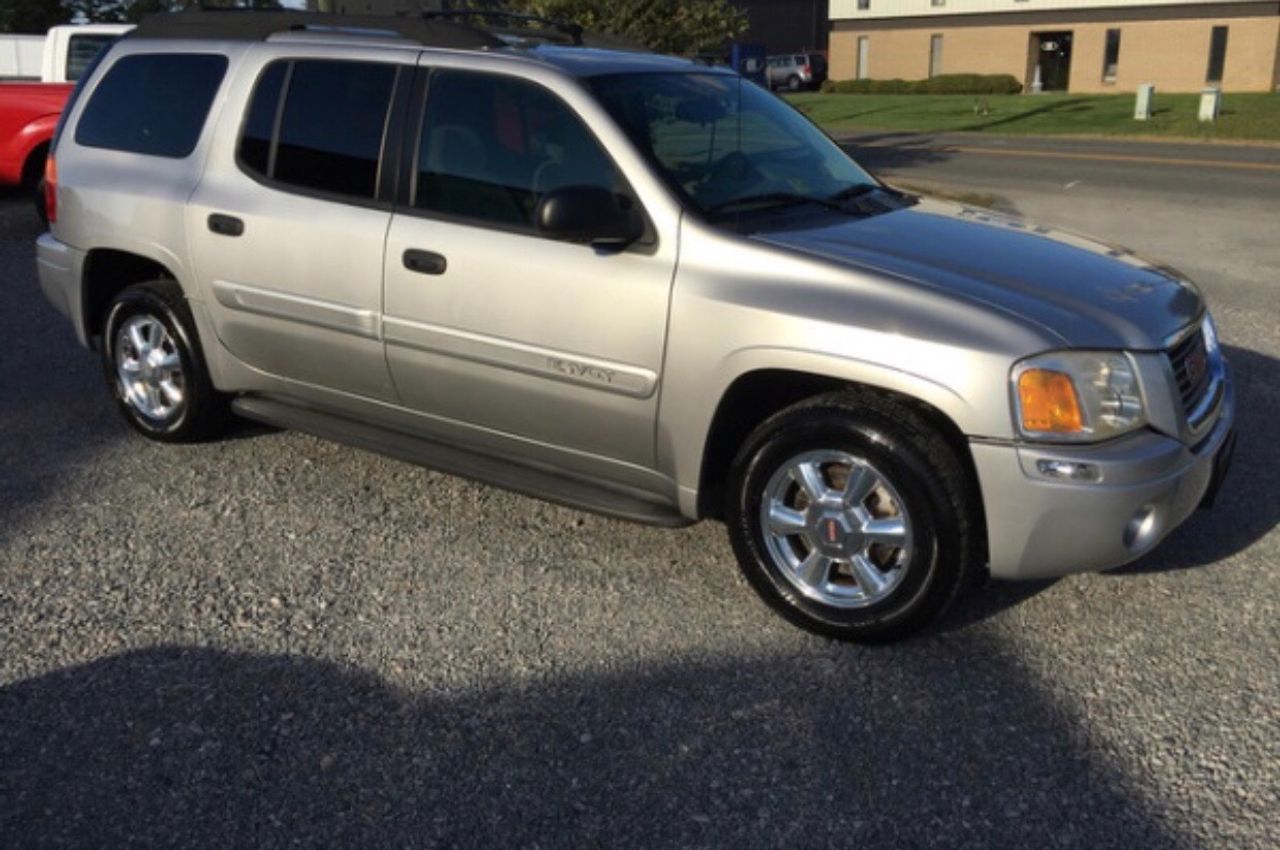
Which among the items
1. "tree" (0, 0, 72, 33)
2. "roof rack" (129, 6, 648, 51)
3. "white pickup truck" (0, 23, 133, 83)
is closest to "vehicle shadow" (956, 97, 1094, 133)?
"white pickup truck" (0, 23, 133, 83)

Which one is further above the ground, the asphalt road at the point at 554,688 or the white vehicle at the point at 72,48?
the white vehicle at the point at 72,48

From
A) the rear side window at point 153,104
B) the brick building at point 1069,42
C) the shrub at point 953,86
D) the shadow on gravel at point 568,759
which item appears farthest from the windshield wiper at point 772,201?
the shrub at point 953,86

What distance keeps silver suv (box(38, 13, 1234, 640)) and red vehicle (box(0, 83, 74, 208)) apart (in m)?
7.93

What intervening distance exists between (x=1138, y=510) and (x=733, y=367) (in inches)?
50.6

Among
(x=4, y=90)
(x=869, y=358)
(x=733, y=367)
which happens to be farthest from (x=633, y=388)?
(x=4, y=90)

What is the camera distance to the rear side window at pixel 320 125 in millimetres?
4914

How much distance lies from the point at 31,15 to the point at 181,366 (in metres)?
39.2

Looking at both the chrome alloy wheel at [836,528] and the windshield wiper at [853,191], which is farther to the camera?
the windshield wiper at [853,191]

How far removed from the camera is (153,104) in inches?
224

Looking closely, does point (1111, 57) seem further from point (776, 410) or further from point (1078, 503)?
point (1078, 503)

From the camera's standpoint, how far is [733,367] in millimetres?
4047

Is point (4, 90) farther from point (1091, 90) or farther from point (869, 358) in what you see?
point (1091, 90)

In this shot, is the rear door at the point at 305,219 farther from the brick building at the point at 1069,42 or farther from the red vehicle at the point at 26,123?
the brick building at the point at 1069,42

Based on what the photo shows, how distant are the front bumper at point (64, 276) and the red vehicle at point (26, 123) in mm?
7469
